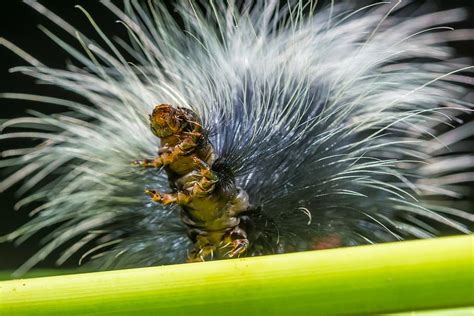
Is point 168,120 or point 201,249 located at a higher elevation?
point 168,120

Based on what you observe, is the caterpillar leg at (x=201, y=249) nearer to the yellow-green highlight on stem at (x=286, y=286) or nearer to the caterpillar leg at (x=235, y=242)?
the caterpillar leg at (x=235, y=242)

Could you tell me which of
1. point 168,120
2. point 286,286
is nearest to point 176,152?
point 168,120

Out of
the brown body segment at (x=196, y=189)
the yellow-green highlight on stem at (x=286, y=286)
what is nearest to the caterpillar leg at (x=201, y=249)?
the brown body segment at (x=196, y=189)

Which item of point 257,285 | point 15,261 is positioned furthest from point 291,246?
point 15,261

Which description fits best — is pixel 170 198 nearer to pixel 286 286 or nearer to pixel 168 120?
pixel 168 120

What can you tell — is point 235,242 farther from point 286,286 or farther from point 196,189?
point 286,286

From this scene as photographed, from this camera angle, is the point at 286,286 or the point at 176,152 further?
the point at 176,152
